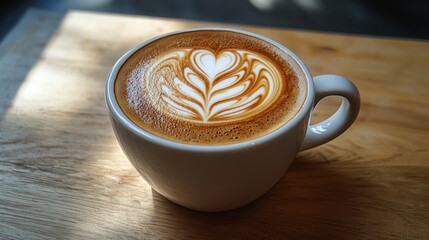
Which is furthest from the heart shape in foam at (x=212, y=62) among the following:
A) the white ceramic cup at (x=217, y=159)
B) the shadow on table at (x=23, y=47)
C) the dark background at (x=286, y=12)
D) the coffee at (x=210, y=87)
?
the dark background at (x=286, y=12)

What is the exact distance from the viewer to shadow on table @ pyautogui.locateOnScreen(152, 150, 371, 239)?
0.62m

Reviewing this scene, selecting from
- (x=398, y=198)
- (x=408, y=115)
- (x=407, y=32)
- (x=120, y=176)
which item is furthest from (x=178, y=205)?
(x=407, y=32)

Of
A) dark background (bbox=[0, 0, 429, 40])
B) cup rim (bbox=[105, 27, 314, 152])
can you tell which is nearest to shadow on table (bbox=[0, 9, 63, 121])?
cup rim (bbox=[105, 27, 314, 152])

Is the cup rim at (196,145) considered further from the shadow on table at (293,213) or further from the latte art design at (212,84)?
the shadow on table at (293,213)

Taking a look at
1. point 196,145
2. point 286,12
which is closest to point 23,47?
point 196,145

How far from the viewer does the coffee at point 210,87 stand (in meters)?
0.56

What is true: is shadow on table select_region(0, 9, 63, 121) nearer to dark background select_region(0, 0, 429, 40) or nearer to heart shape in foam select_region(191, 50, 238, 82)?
heart shape in foam select_region(191, 50, 238, 82)

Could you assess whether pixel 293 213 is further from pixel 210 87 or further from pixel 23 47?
pixel 23 47

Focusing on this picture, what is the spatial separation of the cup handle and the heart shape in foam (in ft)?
0.46

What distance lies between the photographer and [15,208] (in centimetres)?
65

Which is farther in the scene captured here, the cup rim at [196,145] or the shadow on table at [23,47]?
the shadow on table at [23,47]

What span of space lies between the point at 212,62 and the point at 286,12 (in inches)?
66.0

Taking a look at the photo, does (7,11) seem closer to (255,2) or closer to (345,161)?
(255,2)

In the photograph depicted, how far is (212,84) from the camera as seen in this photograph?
0.64 metres
